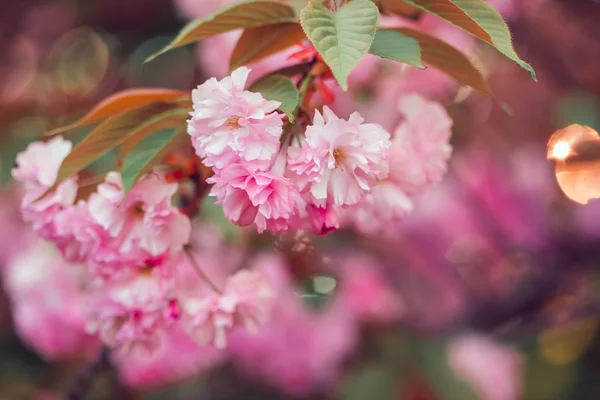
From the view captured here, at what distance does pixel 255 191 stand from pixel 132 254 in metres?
0.16

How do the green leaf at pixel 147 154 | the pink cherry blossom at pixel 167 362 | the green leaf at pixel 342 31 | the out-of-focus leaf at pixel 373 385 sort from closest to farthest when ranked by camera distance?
1. the green leaf at pixel 342 31
2. the green leaf at pixel 147 154
3. the pink cherry blossom at pixel 167 362
4. the out-of-focus leaf at pixel 373 385

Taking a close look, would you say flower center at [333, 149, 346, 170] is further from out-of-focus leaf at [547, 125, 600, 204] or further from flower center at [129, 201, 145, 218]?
out-of-focus leaf at [547, 125, 600, 204]

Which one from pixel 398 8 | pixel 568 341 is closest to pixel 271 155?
pixel 398 8

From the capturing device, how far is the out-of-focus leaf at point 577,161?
72 centimetres

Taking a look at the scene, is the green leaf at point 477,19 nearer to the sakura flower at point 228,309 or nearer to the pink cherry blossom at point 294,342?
the sakura flower at point 228,309

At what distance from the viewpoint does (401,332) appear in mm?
1165

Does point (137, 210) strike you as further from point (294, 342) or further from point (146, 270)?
point (294, 342)

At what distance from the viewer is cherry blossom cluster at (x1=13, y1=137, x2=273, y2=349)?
1.60 ft

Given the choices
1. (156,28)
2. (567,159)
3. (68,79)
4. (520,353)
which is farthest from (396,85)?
(68,79)

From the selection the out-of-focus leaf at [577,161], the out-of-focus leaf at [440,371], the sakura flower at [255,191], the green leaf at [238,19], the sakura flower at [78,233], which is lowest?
the out-of-focus leaf at [440,371]

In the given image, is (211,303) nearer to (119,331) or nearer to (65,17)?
(119,331)

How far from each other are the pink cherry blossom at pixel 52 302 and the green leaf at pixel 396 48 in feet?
2.28

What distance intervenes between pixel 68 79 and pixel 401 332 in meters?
0.99

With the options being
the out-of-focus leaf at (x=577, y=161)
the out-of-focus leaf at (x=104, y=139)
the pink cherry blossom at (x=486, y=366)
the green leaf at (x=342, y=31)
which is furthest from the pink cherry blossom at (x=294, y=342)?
the green leaf at (x=342, y=31)
